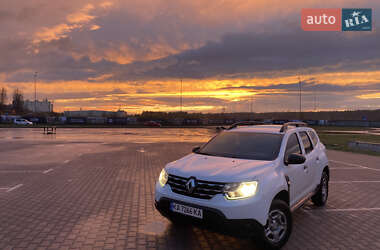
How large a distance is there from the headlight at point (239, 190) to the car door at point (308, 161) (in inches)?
72.9

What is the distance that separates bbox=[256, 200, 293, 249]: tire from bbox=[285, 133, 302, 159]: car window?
945mm

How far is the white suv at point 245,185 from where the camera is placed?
3.48m

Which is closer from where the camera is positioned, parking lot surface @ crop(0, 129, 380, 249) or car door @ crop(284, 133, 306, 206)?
parking lot surface @ crop(0, 129, 380, 249)

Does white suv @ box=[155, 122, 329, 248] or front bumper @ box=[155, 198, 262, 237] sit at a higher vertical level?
white suv @ box=[155, 122, 329, 248]

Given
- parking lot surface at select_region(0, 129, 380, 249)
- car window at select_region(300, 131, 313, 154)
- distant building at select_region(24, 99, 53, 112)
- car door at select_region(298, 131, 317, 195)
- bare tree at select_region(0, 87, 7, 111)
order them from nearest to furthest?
parking lot surface at select_region(0, 129, 380, 249) < car door at select_region(298, 131, 317, 195) < car window at select_region(300, 131, 313, 154) < bare tree at select_region(0, 87, 7, 111) < distant building at select_region(24, 99, 53, 112)

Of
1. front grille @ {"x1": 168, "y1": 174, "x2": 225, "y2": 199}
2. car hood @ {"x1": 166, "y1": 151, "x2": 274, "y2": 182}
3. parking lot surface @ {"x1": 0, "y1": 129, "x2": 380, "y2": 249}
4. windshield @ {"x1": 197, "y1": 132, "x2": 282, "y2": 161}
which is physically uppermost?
windshield @ {"x1": 197, "y1": 132, "x2": 282, "y2": 161}

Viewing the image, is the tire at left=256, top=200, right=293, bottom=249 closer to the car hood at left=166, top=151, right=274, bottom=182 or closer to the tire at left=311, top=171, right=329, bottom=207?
the car hood at left=166, top=151, right=274, bottom=182

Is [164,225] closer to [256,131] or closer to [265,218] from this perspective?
[265,218]

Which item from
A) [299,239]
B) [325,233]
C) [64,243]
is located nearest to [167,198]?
[64,243]

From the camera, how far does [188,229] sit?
4.58 m

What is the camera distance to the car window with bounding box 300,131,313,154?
5334 millimetres

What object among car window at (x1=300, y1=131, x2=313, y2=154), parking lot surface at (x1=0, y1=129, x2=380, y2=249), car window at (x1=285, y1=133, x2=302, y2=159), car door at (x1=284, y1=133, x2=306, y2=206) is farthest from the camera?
car window at (x1=300, y1=131, x2=313, y2=154)

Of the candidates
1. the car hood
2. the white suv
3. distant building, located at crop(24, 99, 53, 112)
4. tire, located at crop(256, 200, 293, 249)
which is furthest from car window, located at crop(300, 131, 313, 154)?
distant building, located at crop(24, 99, 53, 112)

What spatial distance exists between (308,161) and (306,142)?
506 millimetres
